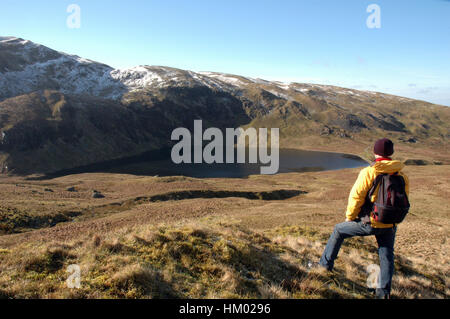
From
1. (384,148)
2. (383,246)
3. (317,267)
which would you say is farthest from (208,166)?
(384,148)

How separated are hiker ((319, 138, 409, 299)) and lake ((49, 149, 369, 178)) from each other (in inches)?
3260

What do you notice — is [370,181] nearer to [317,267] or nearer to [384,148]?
[384,148]

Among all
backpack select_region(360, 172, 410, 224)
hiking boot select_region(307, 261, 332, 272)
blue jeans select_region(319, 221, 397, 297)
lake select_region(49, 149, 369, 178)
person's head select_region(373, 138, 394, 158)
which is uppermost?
person's head select_region(373, 138, 394, 158)

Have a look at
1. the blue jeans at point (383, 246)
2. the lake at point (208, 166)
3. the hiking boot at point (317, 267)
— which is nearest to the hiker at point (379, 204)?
the blue jeans at point (383, 246)

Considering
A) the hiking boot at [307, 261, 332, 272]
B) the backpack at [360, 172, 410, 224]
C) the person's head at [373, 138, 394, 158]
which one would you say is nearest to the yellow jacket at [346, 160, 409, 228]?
the backpack at [360, 172, 410, 224]

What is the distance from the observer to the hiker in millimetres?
6242

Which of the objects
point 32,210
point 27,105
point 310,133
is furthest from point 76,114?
point 310,133

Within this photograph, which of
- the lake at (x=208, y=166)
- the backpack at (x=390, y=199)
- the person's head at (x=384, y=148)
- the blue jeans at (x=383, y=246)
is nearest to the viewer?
the backpack at (x=390, y=199)

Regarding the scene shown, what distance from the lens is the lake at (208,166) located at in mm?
96006

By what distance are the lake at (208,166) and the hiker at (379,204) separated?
3260 inches

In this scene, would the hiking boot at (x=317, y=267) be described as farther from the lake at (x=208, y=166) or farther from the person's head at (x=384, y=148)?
the lake at (x=208, y=166)

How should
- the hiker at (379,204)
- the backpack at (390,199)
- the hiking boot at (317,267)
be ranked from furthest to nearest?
1. the hiking boot at (317,267)
2. the hiker at (379,204)
3. the backpack at (390,199)

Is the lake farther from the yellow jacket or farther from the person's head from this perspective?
the person's head
